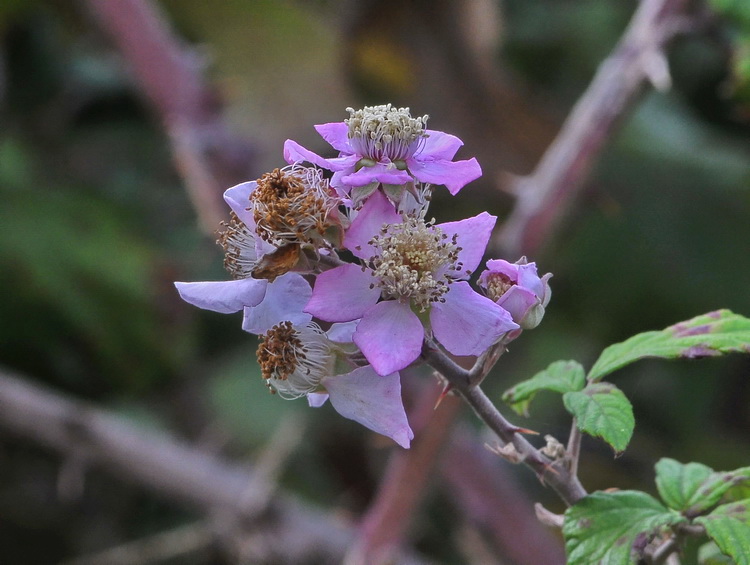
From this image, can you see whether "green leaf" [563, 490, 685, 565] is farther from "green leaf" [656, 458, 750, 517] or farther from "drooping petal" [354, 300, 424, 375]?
"drooping petal" [354, 300, 424, 375]

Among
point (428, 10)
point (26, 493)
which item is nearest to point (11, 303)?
point (26, 493)

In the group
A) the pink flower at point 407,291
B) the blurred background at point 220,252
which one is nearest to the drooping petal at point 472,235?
the pink flower at point 407,291

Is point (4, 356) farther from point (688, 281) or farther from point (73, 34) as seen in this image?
point (688, 281)

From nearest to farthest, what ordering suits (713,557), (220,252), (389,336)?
(389,336)
(713,557)
(220,252)

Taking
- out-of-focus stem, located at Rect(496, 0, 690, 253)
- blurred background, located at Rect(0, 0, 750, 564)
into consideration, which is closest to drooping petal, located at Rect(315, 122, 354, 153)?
out-of-focus stem, located at Rect(496, 0, 690, 253)

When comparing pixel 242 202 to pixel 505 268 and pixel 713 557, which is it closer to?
pixel 505 268

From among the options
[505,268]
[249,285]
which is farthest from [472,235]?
[249,285]

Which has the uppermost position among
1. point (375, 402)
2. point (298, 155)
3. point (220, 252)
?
point (220, 252)

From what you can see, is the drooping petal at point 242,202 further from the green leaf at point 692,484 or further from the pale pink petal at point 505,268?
the green leaf at point 692,484
